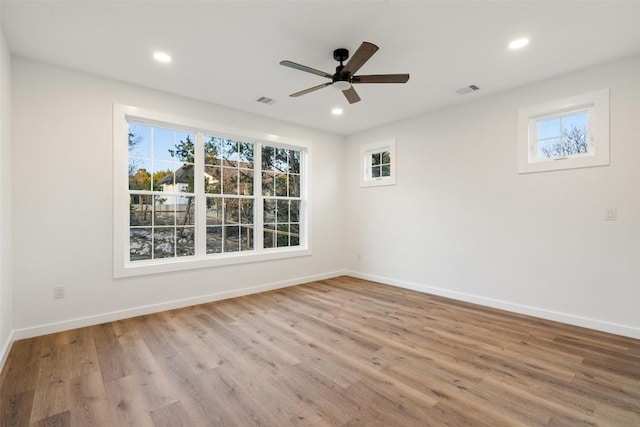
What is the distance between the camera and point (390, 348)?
2.67 metres

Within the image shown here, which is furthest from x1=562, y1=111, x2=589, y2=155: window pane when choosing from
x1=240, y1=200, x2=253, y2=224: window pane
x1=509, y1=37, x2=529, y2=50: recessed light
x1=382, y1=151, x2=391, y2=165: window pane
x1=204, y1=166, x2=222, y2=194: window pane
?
x1=204, y1=166, x2=222, y2=194: window pane

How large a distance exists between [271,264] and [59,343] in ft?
8.70

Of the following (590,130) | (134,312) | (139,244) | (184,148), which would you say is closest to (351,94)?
(184,148)

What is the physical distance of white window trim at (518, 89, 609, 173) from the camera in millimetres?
3049

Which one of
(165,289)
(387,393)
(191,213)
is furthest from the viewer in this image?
(191,213)

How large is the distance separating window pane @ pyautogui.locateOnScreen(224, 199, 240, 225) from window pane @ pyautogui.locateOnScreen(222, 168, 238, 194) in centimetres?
15

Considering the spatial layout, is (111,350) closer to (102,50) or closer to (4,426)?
(4,426)

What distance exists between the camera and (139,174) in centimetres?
367

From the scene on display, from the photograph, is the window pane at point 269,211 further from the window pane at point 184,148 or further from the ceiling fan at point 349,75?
the ceiling fan at point 349,75

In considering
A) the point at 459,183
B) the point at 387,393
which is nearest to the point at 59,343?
the point at 387,393

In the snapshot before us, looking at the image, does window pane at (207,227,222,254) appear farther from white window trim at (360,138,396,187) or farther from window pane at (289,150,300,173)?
white window trim at (360,138,396,187)

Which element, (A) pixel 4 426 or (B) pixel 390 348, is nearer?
(A) pixel 4 426

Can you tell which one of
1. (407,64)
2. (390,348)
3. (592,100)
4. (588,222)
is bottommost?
(390,348)

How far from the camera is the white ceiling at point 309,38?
7.39 ft
